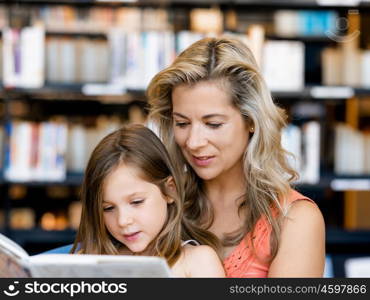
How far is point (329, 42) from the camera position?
427 cm

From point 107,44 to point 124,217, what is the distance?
94.1 inches

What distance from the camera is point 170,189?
5.80 ft

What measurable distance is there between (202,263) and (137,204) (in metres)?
0.22

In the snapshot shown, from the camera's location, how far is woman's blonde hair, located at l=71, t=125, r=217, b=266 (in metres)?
1.71

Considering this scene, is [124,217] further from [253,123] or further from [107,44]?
[107,44]

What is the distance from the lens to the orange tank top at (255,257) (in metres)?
1.75

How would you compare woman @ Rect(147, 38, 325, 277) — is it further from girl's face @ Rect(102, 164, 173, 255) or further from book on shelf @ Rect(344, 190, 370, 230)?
book on shelf @ Rect(344, 190, 370, 230)

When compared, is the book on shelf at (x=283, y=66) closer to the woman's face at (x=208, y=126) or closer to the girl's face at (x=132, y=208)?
the woman's face at (x=208, y=126)

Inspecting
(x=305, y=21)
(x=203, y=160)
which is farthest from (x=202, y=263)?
(x=305, y=21)

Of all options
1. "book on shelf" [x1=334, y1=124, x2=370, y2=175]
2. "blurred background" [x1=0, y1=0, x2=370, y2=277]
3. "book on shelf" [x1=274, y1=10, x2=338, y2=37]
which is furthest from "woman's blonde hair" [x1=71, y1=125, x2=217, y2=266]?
"book on shelf" [x1=274, y1=10, x2=338, y2=37]

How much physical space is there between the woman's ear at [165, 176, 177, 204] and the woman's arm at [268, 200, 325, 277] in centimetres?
29

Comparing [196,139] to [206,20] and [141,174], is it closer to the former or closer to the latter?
[141,174]

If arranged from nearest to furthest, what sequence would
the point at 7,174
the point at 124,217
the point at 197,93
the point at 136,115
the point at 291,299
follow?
the point at 291,299 → the point at 124,217 → the point at 197,93 → the point at 7,174 → the point at 136,115

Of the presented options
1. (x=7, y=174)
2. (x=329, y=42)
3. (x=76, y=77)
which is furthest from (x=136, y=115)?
(x=329, y=42)
